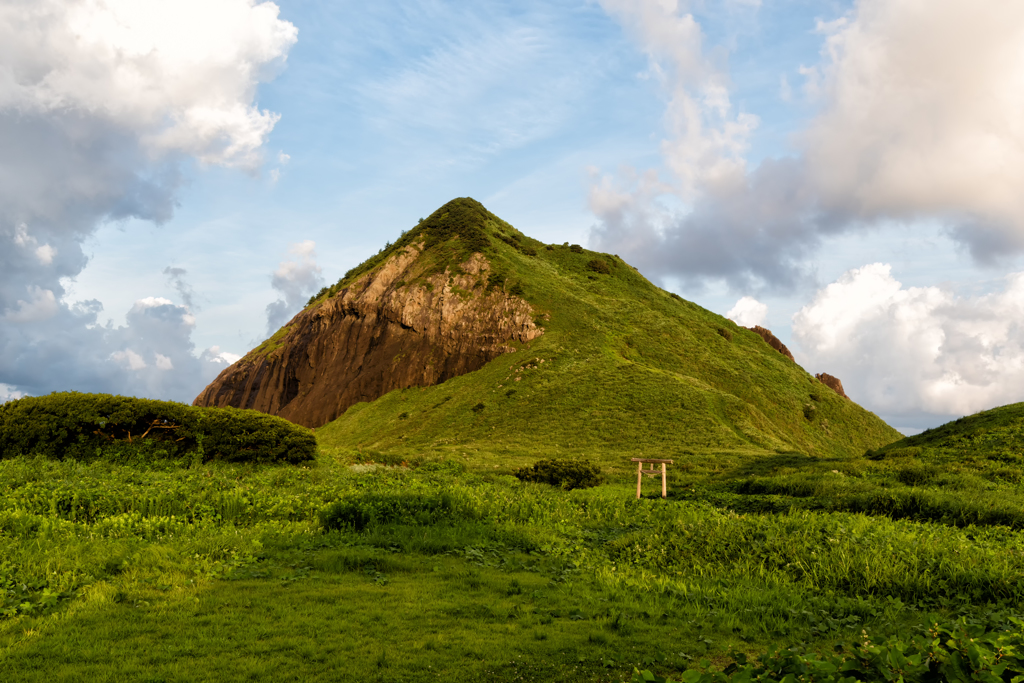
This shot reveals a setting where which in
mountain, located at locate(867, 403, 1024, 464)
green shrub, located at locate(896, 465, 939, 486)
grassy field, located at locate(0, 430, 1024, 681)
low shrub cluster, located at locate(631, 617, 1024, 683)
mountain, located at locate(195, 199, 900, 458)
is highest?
mountain, located at locate(195, 199, 900, 458)

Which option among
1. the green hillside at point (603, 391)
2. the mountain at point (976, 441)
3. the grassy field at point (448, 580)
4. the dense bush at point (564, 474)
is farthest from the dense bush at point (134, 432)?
the mountain at point (976, 441)

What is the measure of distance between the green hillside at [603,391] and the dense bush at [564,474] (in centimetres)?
1197

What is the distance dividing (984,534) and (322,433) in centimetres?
6086

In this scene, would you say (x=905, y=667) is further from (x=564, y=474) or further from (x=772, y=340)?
(x=772, y=340)

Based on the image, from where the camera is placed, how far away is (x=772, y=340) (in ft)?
281

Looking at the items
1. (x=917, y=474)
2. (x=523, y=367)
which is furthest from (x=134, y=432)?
(x=523, y=367)

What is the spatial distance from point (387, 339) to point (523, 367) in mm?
19423

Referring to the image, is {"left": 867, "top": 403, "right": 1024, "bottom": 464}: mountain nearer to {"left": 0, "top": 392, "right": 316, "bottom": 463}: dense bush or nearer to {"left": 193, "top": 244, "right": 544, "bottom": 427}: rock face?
{"left": 0, "top": 392, "right": 316, "bottom": 463}: dense bush

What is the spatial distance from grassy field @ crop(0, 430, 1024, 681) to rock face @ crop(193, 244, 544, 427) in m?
48.0

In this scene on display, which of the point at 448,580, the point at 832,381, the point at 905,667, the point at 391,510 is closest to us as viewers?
the point at 905,667

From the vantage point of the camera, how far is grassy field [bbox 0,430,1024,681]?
7648 mm

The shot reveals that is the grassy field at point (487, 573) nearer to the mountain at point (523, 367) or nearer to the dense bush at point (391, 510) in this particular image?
the dense bush at point (391, 510)

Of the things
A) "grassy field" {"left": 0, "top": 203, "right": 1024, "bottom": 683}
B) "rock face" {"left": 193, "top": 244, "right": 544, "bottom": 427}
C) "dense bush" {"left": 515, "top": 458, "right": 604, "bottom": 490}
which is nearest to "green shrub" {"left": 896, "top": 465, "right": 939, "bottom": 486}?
"grassy field" {"left": 0, "top": 203, "right": 1024, "bottom": 683}

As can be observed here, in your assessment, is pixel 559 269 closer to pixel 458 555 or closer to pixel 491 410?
pixel 491 410
